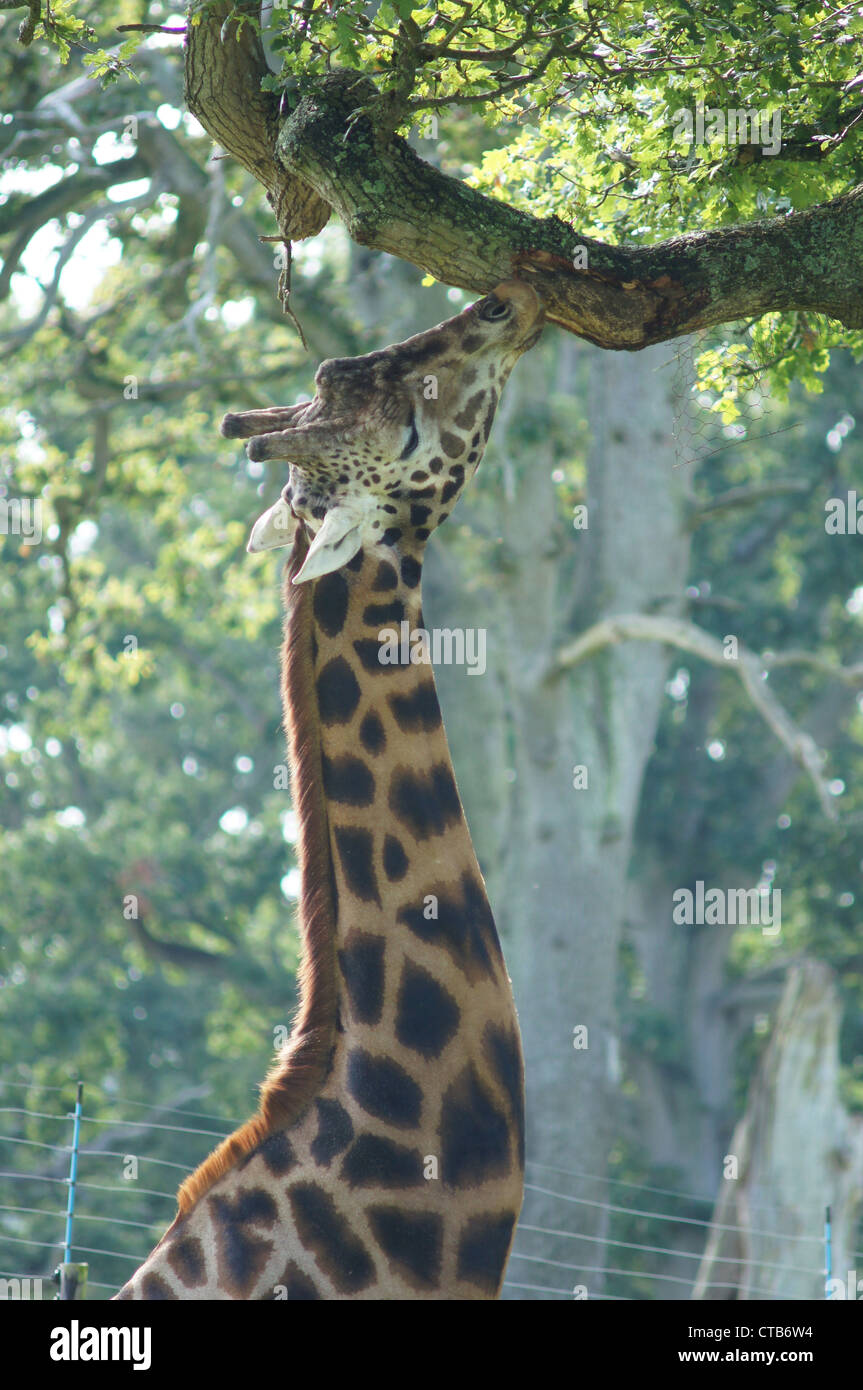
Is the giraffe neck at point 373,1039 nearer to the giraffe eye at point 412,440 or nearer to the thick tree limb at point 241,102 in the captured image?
the giraffe eye at point 412,440

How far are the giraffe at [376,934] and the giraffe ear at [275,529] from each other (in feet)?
0.04

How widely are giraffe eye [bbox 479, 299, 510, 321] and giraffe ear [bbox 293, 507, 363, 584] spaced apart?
602 mm

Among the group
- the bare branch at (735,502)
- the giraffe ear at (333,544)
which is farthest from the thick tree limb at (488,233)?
the bare branch at (735,502)

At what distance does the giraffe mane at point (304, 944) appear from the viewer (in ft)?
11.7

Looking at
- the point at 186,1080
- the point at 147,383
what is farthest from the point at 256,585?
the point at 186,1080

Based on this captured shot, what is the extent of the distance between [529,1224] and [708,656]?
13.5 ft

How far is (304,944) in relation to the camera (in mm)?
3650

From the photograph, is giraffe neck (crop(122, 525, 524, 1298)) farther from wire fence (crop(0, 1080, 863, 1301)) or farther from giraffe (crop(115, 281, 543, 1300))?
wire fence (crop(0, 1080, 863, 1301))

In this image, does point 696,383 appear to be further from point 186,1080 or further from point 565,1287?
point 186,1080

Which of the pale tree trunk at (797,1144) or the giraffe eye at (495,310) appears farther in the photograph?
the pale tree trunk at (797,1144)

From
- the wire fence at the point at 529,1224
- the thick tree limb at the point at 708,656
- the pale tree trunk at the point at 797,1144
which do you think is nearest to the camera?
the thick tree limb at the point at 708,656

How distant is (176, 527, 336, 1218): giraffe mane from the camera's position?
357 cm

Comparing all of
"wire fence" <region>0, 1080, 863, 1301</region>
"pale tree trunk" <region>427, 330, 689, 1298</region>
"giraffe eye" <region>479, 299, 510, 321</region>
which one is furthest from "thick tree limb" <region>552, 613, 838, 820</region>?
"giraffe eye" <region>479, 299, 510, 321</region>
